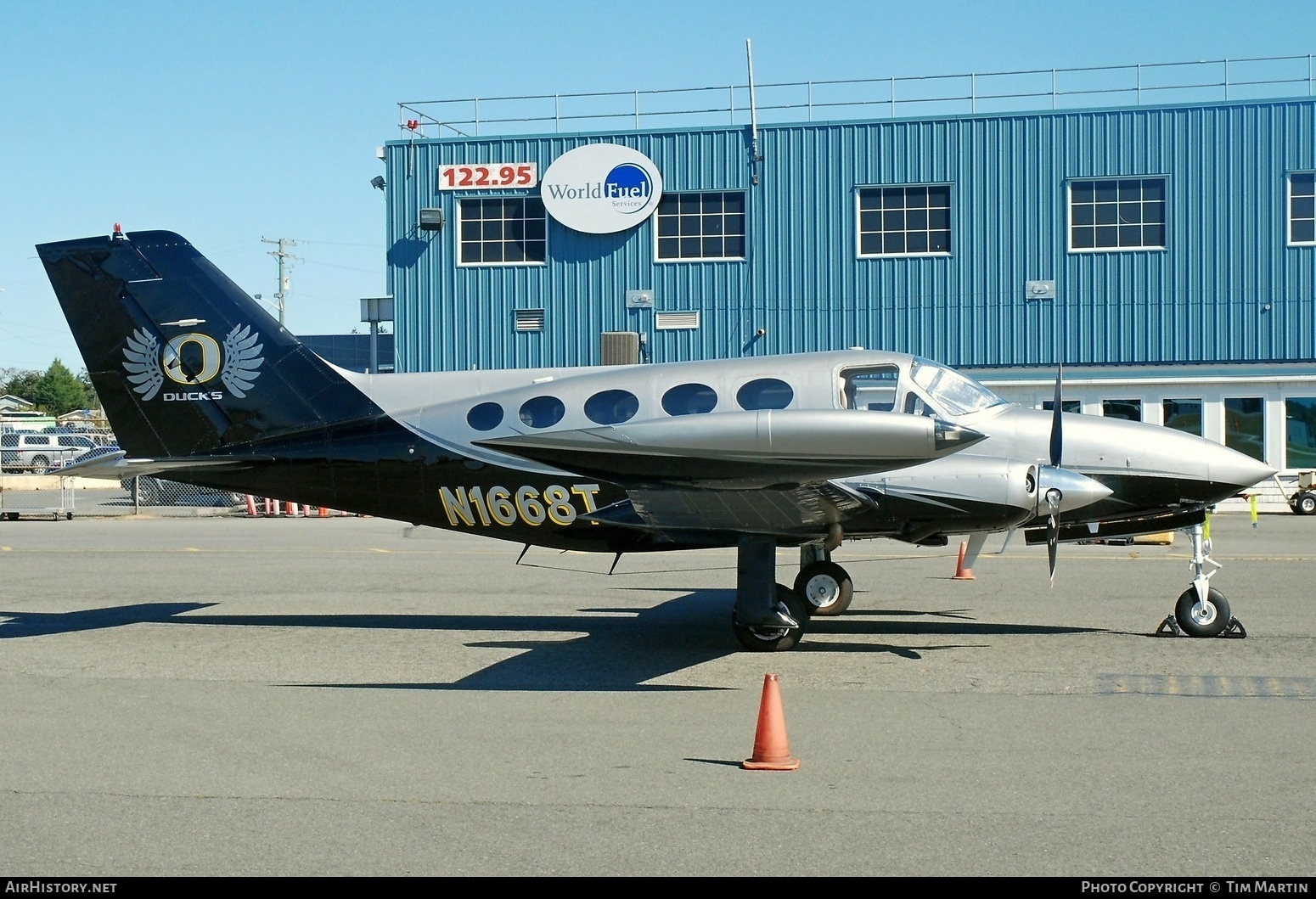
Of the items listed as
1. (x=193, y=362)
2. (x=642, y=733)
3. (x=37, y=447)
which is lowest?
(x=642, y=733)

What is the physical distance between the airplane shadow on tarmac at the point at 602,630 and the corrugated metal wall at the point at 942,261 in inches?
684

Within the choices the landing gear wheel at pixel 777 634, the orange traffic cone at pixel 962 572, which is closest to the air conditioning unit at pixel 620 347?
the orange traffic cone at pixel 962 572

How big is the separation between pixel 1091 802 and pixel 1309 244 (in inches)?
1113

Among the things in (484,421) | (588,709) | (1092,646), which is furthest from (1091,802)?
(484,421)

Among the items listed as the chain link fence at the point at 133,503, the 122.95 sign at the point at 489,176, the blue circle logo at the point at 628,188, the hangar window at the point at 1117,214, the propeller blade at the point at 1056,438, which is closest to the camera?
the propeller blade at the point at 1056,438

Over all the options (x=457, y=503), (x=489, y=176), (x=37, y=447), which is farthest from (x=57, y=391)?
(x=457, y=503)

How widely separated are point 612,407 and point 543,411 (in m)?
0.71

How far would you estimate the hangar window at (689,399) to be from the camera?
11703mm

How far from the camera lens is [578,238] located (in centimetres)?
3250

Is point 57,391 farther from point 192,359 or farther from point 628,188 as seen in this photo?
point 192,359

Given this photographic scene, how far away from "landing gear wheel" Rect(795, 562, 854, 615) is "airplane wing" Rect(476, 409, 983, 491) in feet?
11.7

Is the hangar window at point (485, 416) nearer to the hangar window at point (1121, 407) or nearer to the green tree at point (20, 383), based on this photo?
the hangar window at point (1121, 407)

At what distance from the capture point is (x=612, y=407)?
39.2ft
